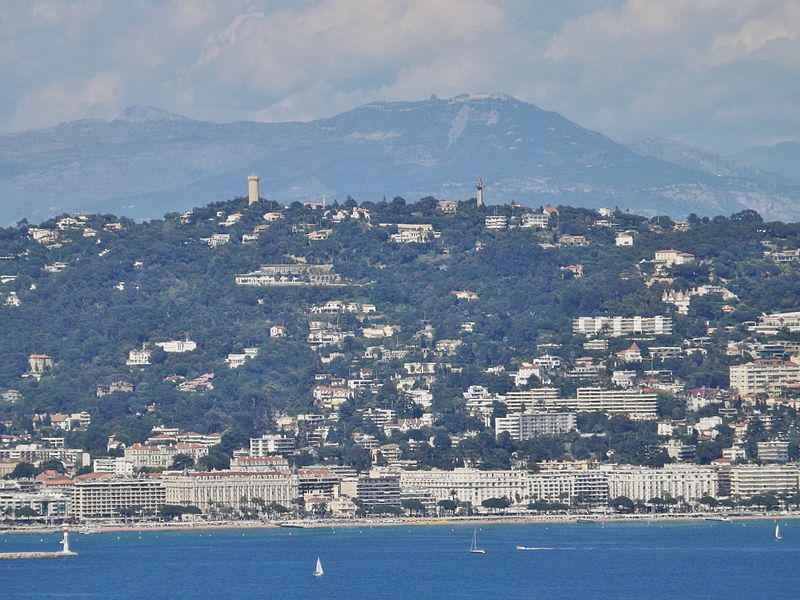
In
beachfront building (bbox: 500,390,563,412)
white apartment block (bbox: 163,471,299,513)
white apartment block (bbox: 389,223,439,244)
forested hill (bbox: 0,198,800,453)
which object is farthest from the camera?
white apartment block (bbox: 389,223,439,244)

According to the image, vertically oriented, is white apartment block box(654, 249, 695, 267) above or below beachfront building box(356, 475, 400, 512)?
above

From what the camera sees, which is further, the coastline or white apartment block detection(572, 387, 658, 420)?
white apartment block detection(572, 387, 658, 420)

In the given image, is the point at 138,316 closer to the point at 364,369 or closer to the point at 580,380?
the point at 364,369

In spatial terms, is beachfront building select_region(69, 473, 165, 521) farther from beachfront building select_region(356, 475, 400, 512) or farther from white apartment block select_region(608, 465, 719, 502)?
white apartment block select_region(608, 465, 719, 502)

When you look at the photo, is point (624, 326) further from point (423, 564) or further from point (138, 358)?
point (423, 564)

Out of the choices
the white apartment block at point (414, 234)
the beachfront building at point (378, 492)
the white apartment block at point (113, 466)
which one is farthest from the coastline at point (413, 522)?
the white apartment block at point (414, 234)

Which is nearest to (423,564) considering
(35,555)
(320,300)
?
(35,555)

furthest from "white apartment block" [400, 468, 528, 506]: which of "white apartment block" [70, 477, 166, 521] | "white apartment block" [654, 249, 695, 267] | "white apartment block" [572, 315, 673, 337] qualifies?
"white apartment block" [654, 249, 695, 267]
